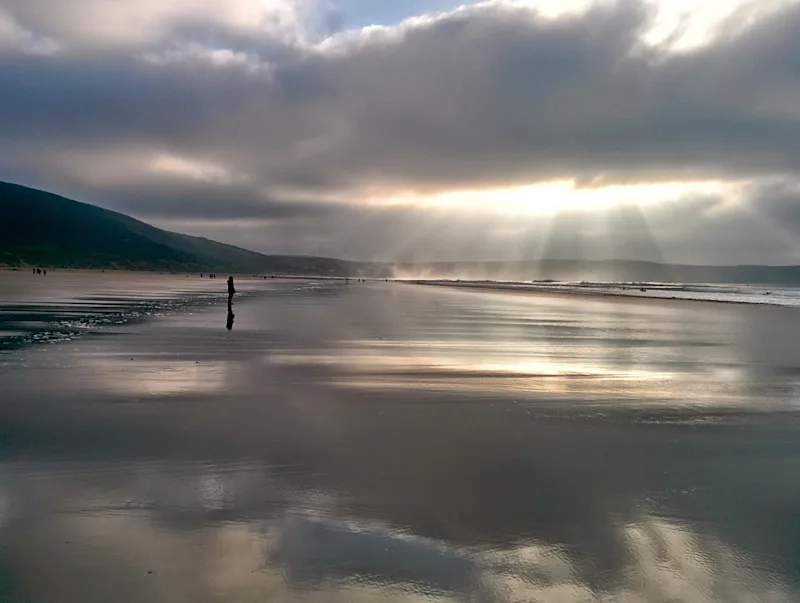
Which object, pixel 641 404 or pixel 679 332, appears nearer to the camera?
pixel 641 404

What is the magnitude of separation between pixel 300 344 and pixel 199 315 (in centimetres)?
1313

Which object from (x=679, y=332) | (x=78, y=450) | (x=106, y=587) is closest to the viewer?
(x=106, y=587)

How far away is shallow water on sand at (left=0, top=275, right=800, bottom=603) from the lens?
18.6ft

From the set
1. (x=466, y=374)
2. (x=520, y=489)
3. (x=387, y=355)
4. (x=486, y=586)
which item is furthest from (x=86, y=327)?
(x=486, y=586)

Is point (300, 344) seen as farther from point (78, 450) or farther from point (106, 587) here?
point (106, 587)

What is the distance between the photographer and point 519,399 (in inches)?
534

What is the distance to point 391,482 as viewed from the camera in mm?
8078

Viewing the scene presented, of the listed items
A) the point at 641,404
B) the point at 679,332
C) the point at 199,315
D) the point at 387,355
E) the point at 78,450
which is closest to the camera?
the point at 78,450

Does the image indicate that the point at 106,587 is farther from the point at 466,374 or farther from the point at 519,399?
the point at 466,374

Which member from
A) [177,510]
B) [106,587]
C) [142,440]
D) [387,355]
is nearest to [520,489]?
[177,510]

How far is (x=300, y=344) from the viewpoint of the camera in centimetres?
2245

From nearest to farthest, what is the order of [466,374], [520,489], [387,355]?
[520,489] → [466,374] → [387,355]

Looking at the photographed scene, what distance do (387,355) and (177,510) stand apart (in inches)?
517

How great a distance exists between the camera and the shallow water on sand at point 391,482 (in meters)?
5.67
